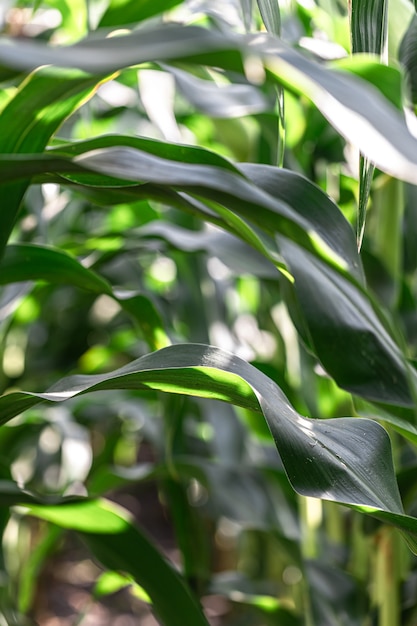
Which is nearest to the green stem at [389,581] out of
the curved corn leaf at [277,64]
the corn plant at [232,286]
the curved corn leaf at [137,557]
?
the corn plant at [232,286]

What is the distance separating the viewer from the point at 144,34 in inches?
7.6

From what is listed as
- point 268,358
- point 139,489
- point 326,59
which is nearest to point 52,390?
point 326,59

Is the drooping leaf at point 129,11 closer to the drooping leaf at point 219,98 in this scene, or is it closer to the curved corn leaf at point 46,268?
the drooping leaf at point 219,98

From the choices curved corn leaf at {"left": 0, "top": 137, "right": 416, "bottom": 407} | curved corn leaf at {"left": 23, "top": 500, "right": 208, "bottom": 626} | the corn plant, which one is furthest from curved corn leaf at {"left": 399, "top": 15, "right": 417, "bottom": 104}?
curved corn leaf at {"left": 23, "top": 500, "right": 208, "bottom": 626}

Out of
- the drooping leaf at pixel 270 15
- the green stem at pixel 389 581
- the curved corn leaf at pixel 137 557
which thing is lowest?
the green stem at pixel 389 581

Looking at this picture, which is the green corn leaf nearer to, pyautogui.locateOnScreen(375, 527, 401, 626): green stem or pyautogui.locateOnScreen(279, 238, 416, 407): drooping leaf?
pyautogui.locateOnScreen(279, 238, 416, 407): drooping leaf

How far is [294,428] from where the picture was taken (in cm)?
31

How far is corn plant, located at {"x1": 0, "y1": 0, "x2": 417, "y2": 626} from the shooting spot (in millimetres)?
295

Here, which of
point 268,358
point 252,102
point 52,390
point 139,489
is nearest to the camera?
point 52,390

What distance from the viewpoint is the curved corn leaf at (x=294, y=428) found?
1.00 ft

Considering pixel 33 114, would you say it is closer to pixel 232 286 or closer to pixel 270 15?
pixel 270 15

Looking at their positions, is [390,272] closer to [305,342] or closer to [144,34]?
[305,342]

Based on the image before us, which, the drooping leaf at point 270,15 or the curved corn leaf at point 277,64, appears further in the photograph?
the drooping leaf at point 270,15

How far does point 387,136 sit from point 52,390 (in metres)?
0.23
